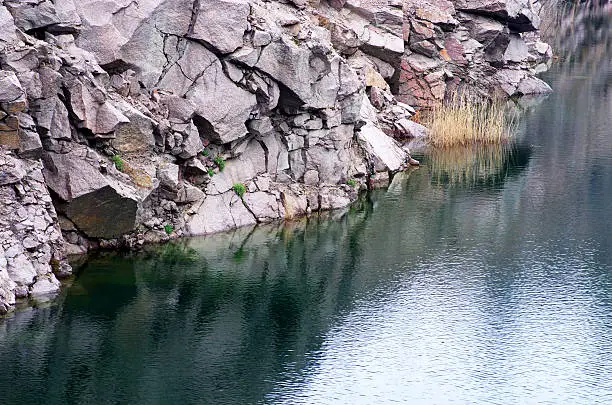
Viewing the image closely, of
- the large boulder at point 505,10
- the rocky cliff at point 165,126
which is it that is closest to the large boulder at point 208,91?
the rocky cliff at point 165,126

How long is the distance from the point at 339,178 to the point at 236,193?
4.49 meters

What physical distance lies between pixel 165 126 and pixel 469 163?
15.6 m

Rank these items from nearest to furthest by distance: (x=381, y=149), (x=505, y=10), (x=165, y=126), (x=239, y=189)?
1. (x=165, y=126)
2. (x=239, y=189)
3. (x=381, y=149)
4. (x=505, y=10)

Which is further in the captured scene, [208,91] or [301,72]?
[301,72]

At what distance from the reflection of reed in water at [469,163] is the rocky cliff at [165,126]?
1560mm

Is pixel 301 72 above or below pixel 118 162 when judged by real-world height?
above

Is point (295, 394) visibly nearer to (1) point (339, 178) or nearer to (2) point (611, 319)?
(2) point (611, 319)

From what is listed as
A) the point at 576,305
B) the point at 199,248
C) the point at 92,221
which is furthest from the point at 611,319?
the point at 92,221

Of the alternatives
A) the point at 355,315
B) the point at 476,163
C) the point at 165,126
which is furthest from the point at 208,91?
the point at 476,163

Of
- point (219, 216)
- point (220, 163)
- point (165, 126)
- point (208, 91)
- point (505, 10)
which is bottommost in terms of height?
point (219, 216)

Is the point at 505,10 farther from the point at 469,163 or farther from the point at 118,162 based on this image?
the point at 118,162

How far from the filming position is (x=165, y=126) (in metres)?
25.4

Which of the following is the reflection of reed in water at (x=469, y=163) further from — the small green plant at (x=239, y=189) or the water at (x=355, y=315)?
the small green plant at (x=239, y=189)

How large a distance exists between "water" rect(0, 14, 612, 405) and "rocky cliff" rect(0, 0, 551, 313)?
0.99 metres
